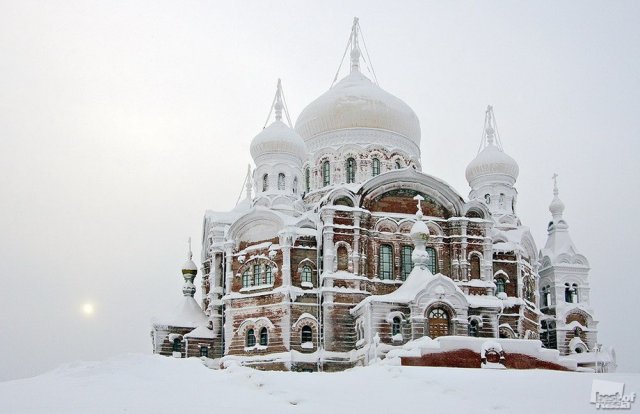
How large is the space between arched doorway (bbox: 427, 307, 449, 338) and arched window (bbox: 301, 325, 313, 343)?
5.12 meters

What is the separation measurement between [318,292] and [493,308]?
695 centimetres

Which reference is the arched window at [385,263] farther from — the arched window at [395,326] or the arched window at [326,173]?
the arched window at [326,173]

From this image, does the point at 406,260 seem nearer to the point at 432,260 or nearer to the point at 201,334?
the point at 432,260

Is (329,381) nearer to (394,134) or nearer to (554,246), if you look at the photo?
(394,134)

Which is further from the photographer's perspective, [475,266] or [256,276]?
[475,266]

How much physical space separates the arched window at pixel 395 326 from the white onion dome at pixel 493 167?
595 inches

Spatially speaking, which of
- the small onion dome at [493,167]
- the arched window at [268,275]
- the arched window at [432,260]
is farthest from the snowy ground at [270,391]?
the small onion dome at [493,167]

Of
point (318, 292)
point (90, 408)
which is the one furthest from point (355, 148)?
point (90, 408)

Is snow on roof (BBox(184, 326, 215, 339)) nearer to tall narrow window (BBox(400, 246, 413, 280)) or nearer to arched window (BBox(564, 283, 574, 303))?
tall narrow window (BBox(400, 246, 413, 280))

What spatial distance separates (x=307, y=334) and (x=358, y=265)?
341 centimetres

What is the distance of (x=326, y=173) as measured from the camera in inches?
1566

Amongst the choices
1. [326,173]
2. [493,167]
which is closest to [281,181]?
[326,173]

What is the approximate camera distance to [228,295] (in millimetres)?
33125

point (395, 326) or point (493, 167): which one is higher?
point (493, 167)
